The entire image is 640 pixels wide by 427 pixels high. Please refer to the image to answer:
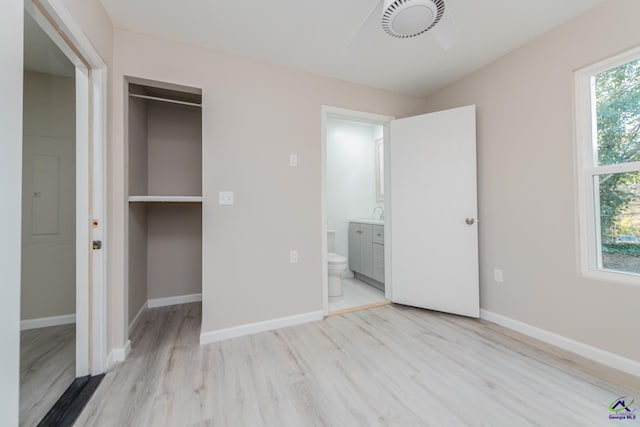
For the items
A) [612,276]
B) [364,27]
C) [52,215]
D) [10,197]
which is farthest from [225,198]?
[612,276]

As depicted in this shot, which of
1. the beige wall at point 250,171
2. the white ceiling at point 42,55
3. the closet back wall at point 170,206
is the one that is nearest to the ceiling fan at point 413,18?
the beige wall at point 250,171

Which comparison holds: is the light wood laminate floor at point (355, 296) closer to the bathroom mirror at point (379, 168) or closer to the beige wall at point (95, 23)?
the bathroom mirror at point (379, 168)

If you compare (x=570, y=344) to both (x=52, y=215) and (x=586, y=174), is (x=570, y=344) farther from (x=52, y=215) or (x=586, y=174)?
(x=52, y=215)

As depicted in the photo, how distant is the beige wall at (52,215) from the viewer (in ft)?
6.28

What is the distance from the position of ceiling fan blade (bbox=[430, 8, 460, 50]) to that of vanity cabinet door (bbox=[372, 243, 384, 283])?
225 cm

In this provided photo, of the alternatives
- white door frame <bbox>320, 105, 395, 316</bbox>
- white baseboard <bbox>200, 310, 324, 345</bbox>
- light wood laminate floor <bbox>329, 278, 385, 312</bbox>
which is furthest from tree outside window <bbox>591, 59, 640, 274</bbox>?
white baseboard <bbox>200, 310, 324, 345</bbox>

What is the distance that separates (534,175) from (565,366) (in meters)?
1.40

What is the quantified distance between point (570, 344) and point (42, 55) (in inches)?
172

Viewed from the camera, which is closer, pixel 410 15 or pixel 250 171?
pixel 410 15

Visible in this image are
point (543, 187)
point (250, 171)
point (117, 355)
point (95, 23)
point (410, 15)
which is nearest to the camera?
point (410, 15)

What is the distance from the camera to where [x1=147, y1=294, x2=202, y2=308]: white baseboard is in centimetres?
284

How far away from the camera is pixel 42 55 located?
1.81 metres

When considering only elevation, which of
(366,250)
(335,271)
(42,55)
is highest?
(42,55)

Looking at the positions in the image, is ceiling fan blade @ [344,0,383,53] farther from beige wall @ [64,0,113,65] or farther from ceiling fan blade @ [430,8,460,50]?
beige wall @ [64,0,113,65]
